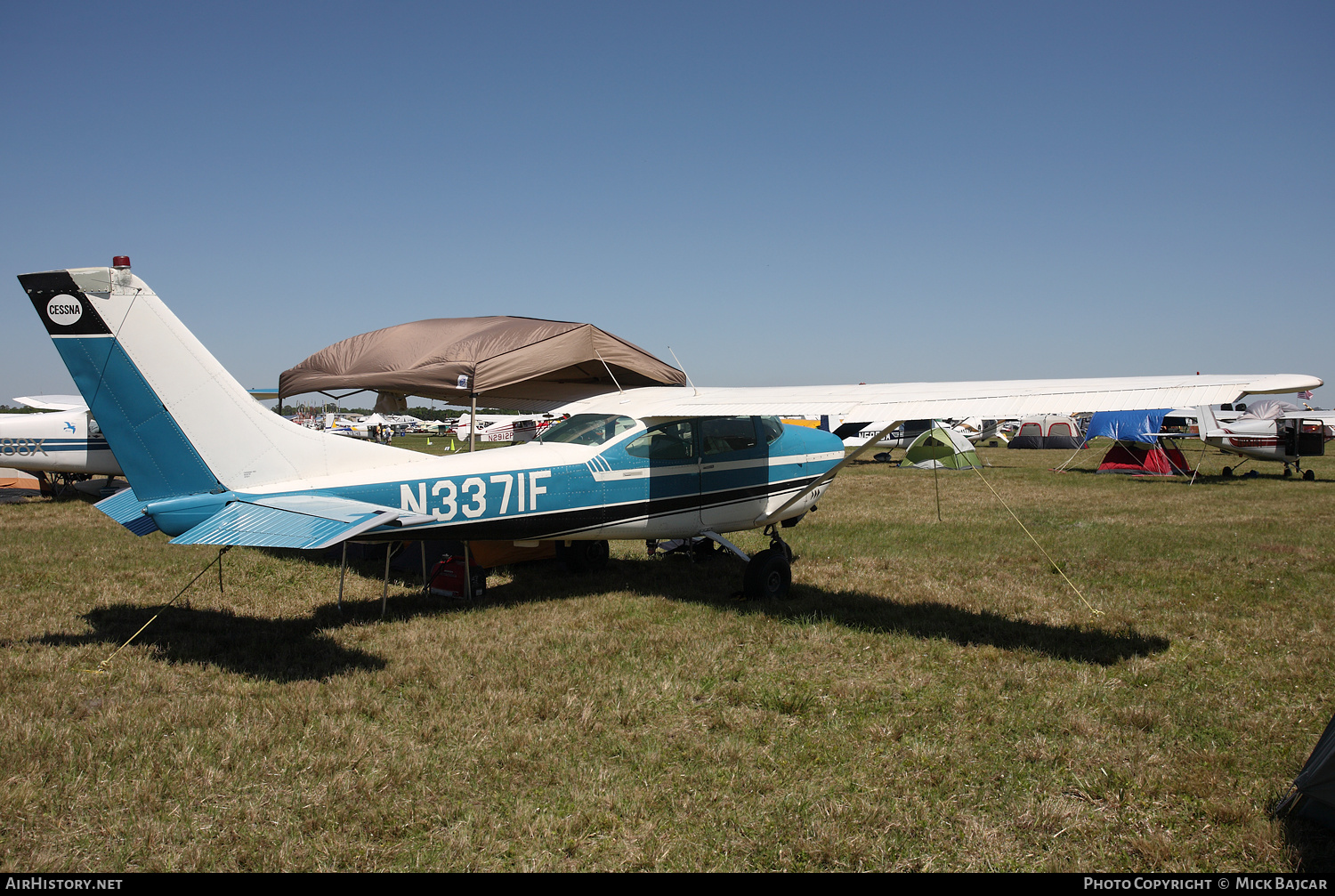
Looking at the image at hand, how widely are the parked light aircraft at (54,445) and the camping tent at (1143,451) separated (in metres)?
24.0

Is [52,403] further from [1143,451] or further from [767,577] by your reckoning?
[1143,451]

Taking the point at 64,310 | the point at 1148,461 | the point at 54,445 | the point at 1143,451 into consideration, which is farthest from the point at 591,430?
the point at 1143,451

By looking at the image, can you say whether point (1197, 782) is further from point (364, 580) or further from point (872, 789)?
point (364, 580)

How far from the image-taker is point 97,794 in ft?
11.2

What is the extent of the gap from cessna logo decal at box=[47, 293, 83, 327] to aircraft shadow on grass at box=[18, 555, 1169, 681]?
92.6 inches

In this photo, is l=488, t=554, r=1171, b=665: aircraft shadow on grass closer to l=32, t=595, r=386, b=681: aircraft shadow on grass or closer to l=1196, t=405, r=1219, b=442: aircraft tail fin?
l=32, t=595, r=386, b=681: aircraft shadow on grass

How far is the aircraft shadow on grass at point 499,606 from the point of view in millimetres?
5398

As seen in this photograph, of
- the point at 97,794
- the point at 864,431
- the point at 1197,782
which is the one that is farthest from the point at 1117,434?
the point at 97,794

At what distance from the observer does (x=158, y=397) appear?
5336mm

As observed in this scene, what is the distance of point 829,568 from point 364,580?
5.16 metres

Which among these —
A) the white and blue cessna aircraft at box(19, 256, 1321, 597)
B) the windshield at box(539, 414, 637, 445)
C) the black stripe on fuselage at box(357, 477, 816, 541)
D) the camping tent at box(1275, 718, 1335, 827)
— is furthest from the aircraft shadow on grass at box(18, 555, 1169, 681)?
the camping tent at box(1275, 718, 1335, 827)

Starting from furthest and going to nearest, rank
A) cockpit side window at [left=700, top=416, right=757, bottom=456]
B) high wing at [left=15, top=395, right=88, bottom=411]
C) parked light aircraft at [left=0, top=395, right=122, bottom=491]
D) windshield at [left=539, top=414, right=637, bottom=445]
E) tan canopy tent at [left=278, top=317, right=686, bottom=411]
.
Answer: high wing at [left=15, top=395, right=88, bottom=411] < parked light aircraft at [left=0, top=395, right=122, bottom=491] < tan canopy tent at [left=278, top=317, right=686, bottom=411] < cockpit side window at [left=700, top=416, right=757, bottom=456] < windshield at [left=539, top=414, right=637, bottom=445]

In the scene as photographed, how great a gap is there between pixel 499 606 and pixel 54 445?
41.1ft

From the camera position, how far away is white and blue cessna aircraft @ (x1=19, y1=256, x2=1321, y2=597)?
5.14 metres
